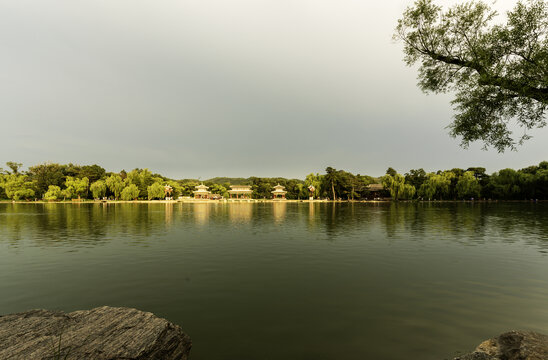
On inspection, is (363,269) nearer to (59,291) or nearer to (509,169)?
(59,291)

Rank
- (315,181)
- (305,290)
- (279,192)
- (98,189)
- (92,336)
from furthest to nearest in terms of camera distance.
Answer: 1. (279,192)
2. (315,181)
3. (98,189)
4. (305,290)
5. (92,336)

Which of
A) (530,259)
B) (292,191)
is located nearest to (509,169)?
(292,191)

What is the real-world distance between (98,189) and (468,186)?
105873 mm

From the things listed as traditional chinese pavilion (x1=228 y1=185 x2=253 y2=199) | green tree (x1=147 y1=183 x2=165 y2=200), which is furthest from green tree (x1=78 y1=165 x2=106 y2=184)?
traditional chinese pavilion (x1=228 y1=185 x2=253 y2=199)

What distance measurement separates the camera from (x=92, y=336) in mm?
3613

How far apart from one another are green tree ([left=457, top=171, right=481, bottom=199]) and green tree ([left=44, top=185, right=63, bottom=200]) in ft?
380

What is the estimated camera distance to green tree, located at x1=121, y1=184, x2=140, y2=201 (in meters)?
77.3

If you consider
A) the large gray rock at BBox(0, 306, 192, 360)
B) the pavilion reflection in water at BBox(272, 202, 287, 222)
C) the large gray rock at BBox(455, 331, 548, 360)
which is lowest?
the pavilion reflection in water at BBox(272, 202, 287, 222)

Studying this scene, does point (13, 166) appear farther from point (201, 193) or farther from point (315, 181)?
point (315, 181)

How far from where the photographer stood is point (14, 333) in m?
3.57

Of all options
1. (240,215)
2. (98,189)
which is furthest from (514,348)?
(98,189)

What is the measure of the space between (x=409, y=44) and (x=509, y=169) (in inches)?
3039

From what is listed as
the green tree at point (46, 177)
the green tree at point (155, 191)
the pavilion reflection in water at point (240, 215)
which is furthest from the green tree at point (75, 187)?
the pavilion reflection in water at point (240, 215)

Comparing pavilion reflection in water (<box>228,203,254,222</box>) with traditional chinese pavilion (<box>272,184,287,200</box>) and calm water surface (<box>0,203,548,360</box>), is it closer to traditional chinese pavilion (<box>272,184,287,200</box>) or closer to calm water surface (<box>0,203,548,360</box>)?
calm water surface (<box>0,203,548,360</box>)
